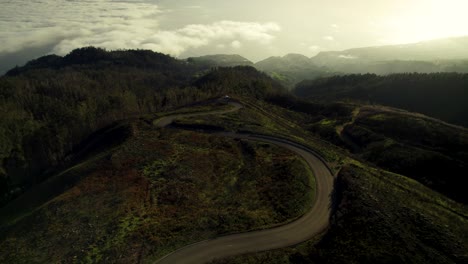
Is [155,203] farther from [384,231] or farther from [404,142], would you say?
[404,142]

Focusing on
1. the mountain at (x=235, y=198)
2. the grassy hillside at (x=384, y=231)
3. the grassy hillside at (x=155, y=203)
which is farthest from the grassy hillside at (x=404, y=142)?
the grassy hillside at (x=155, y=203)

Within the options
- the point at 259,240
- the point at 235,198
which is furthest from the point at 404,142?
the point at 259,240

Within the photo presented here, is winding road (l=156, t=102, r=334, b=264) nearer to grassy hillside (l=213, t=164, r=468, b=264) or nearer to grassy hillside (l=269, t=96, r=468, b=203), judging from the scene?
grassy hillside (l=213, t=164, r=468, b=264)

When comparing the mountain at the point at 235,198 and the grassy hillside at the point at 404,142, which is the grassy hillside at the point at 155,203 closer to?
the mountain at the point at 235,198

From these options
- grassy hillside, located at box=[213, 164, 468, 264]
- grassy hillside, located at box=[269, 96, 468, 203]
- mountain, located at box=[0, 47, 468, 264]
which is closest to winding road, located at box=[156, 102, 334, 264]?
mountain, located at box=[0, 47, 468, 264]

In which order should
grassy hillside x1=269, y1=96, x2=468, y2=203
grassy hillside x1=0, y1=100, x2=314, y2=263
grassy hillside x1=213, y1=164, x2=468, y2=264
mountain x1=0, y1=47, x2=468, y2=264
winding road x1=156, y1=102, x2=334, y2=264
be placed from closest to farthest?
grassy hillside x1=213, y1=164, x2=468, y2=264 → winding road x1=156, y1=102, x2=334, y2=264 → mountain x1=0, y1=47, x2=468, y2=264 → grassy hillside x1=0, y1=100, x2=314, y2=263 → grassy hillside x1=269, y1=96, x2=468, y2=203
